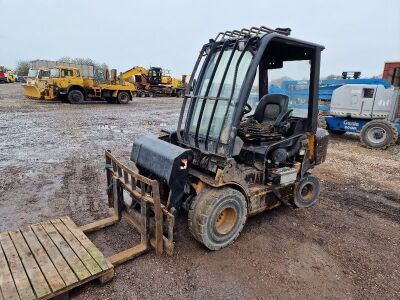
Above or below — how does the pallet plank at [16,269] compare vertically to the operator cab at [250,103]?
below

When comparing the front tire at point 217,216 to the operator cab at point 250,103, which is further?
the operator cab at point 250,103

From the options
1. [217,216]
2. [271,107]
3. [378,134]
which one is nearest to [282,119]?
[271,107]

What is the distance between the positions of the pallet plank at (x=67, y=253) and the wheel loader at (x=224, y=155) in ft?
1.73

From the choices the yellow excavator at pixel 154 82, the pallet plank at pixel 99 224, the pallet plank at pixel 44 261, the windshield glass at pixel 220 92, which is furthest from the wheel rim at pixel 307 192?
the yellow excavator at pixel 154 82

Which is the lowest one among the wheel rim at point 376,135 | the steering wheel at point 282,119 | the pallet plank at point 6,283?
the pallet plank at point 6,283

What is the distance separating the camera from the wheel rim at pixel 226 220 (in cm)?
336

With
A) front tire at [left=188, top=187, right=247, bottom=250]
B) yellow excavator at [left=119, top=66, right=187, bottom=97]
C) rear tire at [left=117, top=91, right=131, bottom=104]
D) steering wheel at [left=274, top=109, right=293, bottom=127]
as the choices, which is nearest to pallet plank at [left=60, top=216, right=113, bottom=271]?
front tire at [left=188, top=187, right=247, bottom=250]

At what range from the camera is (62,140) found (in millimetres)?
8562

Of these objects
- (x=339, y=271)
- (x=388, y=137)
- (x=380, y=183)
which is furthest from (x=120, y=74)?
(x=339, y=271)

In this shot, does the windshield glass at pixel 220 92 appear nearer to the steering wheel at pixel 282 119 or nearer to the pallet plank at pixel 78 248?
the steering wheel at pixel 282 119

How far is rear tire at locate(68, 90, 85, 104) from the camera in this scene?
57.5ft

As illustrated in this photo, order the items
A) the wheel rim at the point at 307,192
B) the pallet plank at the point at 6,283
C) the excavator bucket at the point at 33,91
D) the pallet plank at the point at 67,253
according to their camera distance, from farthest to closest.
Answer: the excavator bucket at the point at 33,91 < the wheel rim at the point at 307,192 < the pallet plank at the point at 67,253 < the pallet plank at the point at 6,283

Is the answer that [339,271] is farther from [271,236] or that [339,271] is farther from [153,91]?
[153,91]

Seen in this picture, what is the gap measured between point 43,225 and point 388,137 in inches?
361
